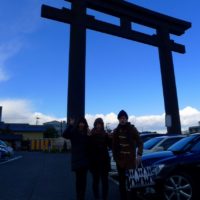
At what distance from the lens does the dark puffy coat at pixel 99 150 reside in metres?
6.33

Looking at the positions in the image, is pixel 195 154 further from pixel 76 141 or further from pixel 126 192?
pixel 76 141

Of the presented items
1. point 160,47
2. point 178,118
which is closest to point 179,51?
point 160,47

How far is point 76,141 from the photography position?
20.3ft

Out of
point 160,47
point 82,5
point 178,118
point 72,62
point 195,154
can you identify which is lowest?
point 195,154

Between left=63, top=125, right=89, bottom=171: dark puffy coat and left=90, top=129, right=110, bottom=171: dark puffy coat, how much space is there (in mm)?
174

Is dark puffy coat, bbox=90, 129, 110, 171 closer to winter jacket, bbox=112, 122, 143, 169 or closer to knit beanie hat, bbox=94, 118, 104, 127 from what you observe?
knit beanie hat, bbox=94, 118, 104, 127

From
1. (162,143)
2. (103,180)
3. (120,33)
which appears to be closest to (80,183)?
(103,180)

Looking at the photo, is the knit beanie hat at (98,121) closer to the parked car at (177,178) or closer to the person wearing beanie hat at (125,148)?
the person wearing beanie hat at (125,148)

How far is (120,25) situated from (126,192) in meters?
18.3

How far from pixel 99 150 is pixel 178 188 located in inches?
60.2

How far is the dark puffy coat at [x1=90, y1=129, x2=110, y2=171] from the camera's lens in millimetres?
6332

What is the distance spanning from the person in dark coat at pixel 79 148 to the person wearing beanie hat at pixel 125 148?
0.55m

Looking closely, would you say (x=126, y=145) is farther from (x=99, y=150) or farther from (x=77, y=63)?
(x=77, y=63)

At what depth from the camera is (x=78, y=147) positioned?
20.2ft
